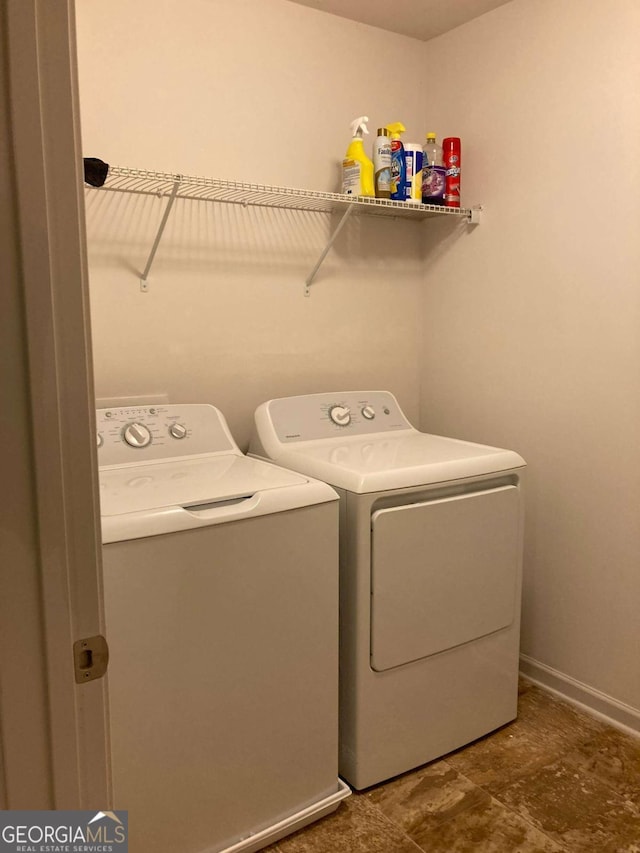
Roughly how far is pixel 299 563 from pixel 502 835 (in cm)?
87

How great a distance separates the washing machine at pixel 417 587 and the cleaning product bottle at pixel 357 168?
2.55 ft

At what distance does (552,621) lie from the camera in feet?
7.71

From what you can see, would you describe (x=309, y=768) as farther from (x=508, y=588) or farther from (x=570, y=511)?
(x=570, y=511)

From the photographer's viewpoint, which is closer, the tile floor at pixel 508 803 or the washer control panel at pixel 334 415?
the tile floor at pixel 508 803

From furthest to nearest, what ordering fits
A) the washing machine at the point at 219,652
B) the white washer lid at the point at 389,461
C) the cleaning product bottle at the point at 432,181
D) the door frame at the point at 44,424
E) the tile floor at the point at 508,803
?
1. the cleaning product bottle at the point at 432,181
2. the white washer lid at the point at 389,461
3. the tile floor at the point at 508,803
4. the washing machine at the point at 219,652
5. the door frame at the point at 44,424

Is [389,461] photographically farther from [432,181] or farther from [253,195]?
[432,181]

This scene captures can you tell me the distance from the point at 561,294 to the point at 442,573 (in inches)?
39.8

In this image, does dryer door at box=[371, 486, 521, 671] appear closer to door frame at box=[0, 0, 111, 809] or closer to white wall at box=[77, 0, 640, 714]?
white wall at box=[77, 0, 640, 714]

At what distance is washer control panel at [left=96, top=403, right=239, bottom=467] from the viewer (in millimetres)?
1922

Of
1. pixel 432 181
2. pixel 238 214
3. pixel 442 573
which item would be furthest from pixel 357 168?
→ pixel 442 573

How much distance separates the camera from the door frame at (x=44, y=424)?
2.02 ft

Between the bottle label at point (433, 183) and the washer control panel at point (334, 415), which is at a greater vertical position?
the bottle label at point (433, 183)

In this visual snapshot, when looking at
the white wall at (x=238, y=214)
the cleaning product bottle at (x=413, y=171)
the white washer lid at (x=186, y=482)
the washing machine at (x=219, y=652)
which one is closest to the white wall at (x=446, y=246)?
the white wall at (x=238, y=214)

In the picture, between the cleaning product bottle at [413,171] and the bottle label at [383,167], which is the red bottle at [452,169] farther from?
the bottle label at [383,167]
